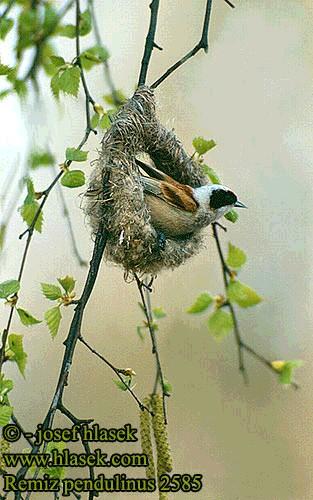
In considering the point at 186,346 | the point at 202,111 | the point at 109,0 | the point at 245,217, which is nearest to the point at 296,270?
the point at 245,217

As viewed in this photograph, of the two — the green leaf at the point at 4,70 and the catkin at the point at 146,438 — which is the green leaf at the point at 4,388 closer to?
the catkin at the point at 146,438

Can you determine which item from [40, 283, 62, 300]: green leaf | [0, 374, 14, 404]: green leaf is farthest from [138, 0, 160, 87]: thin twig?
[0, 374, 14, 404]: green leaf

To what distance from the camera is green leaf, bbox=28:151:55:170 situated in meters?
0.90

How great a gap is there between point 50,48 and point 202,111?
86 cm

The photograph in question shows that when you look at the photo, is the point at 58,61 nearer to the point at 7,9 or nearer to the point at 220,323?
the point at 7,9

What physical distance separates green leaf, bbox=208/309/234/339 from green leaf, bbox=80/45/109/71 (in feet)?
1.09

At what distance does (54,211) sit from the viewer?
5.45 ft

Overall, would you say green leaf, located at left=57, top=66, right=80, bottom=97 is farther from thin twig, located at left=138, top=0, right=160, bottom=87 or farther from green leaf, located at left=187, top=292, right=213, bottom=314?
green leaf, located at left=187, top=292, right=213, bottom=314

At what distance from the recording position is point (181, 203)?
771mm


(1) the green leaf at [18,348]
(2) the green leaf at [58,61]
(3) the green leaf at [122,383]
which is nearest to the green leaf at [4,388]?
(1) the green leaf at [18,348]

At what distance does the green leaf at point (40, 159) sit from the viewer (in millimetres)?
904

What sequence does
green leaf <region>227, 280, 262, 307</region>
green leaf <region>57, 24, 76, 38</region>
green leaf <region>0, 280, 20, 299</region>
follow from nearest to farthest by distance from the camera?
1. green leaf <region>227, 280, 262, 307</region>
2. green leaf <region>0, 280, 20, 299</region>
3. green leaf <region>57, 24, 76, 38</region>

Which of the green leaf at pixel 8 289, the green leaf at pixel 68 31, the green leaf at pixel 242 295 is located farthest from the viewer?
the green leaf at pixel 68 31

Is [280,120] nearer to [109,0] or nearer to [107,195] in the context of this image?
[109,0]
